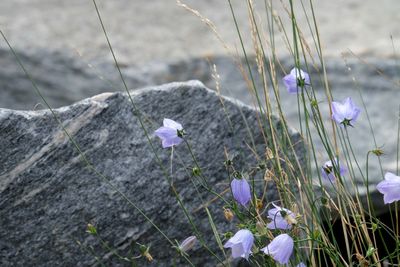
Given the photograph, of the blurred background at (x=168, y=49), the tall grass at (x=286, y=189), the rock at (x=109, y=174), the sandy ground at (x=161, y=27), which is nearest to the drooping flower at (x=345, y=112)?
the tall grass at (x=286, y=189)

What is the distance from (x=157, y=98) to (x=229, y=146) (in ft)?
0.81

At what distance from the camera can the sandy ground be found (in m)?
4.09

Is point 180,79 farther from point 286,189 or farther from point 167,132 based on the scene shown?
point 167,132

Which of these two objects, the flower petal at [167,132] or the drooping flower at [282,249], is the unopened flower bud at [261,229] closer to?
the drooping flower at [282,249]

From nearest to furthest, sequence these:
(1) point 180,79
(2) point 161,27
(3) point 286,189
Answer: (3) point 286,189 < (1) point 180,79 < (2) point 161,27

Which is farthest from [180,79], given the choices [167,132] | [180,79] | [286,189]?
[167,132]

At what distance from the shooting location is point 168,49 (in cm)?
419

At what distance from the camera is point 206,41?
4.23 metres

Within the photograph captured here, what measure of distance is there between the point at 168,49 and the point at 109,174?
6.07 feet

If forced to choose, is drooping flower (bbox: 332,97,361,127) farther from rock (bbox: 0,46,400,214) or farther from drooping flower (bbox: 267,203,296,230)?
rock (bbox: 0,46,400,214)

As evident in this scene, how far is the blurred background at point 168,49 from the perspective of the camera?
368 cm

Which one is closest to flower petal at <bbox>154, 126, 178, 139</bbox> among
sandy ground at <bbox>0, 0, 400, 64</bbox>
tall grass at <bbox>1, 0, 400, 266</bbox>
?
tall grass at <bbox>1, 0, 400, 266</bbox>

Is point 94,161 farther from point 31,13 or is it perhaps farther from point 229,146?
point 31,13

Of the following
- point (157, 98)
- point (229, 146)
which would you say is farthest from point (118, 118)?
point (229, 146)
